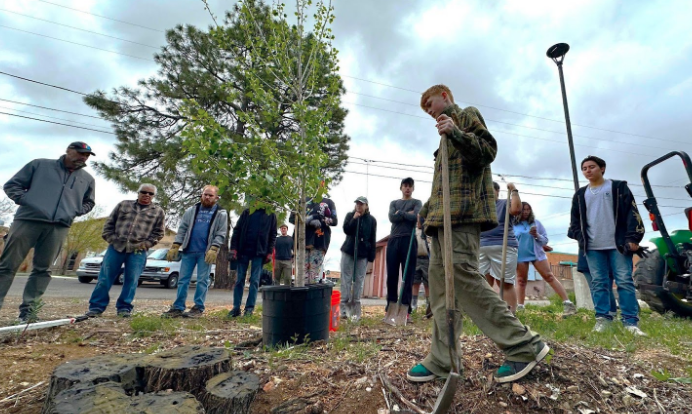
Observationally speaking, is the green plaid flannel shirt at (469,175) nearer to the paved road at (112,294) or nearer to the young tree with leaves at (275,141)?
the young tree with leaves at (275,141)

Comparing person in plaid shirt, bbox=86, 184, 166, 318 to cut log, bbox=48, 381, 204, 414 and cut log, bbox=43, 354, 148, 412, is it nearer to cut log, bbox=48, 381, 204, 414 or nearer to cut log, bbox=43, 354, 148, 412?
cut log, bbox=43, 354, 148, 412

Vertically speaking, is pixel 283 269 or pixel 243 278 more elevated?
pixel 283 269

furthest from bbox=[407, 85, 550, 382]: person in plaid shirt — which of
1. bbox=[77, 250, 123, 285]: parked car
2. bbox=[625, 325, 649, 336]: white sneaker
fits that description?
bbox=[77, 250, 123, 285]: parked car

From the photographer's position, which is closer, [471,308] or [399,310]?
[471,308]

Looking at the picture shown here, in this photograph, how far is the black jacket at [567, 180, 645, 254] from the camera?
12.0ft

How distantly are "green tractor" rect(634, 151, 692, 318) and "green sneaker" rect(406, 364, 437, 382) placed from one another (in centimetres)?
392

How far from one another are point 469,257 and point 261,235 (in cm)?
369

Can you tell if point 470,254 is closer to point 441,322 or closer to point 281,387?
point 441,322

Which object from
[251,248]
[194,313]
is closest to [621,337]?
[251,248]

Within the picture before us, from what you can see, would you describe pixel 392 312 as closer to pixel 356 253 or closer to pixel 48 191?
pixel 356 253

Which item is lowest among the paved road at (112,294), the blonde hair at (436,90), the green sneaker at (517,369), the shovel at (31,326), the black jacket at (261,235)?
the paved road at (112,294)

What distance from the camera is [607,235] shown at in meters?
3.89

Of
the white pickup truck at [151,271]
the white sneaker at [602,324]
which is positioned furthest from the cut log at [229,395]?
the white pickup truck at [151,271]

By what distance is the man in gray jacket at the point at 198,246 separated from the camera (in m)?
5.05
